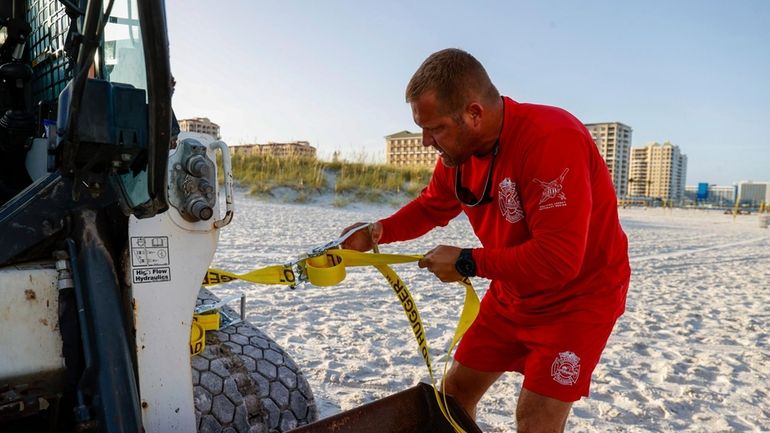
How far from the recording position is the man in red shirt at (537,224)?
7.11 feet

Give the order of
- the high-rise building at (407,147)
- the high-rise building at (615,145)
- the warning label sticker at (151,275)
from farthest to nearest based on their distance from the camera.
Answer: the high-rise building at (615,145), the high-rise building at (407,147), the warning label sticker at (151,275)

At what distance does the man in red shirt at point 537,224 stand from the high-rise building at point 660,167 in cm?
12653

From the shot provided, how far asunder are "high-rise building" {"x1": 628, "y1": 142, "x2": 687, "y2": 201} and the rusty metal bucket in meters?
127

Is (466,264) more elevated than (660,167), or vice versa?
(660,167)

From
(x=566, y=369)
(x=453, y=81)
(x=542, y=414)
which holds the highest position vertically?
(x=453, y=81)

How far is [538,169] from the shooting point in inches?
86.4

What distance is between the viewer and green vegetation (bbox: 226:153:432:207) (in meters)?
20.5

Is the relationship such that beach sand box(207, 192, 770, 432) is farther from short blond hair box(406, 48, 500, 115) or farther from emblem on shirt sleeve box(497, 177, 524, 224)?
short blond hair box(406, 48, 500, 115)

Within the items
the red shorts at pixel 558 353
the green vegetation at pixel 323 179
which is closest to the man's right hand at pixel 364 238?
the red shorts at pixel 558 353

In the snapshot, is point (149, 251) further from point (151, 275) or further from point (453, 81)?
point (453, 81)

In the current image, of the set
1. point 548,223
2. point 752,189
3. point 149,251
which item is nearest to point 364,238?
point 548,223

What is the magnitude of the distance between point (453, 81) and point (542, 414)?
134cm

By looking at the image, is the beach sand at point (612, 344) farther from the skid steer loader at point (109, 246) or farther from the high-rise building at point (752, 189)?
the high-rise building at point (752, 189)

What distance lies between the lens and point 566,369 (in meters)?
2.32
